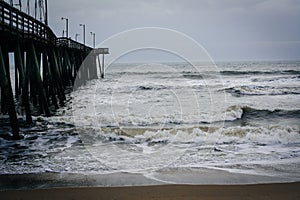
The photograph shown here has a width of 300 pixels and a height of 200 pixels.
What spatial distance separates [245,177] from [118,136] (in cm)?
519

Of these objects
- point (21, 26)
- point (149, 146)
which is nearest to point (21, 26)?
point (21, 26)

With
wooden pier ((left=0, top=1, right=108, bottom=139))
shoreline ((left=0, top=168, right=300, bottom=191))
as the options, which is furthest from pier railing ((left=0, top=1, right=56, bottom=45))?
shoreline ((left=0, top=168, right=300, bottom=191))

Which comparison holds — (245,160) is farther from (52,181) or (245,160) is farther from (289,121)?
(289,121)

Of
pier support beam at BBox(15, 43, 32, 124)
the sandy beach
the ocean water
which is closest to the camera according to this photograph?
the sandy beach

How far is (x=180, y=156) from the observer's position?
8352mm

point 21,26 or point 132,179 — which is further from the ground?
point 21,26

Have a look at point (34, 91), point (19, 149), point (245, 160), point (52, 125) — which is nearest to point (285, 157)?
point (245, 160)

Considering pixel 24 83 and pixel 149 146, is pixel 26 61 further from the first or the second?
pixel 149 146

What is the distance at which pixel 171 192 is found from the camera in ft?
18.9

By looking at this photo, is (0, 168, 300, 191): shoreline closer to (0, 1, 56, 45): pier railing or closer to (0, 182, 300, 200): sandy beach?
(0, 182, 300, 200): sandy beach

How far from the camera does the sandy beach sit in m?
5.55

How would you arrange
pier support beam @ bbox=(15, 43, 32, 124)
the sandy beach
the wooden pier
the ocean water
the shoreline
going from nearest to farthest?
the sandy beach < the shoreline < the ocean water < the wooden pier < pier support beam @ bbox=(15, 43, 32, 124)

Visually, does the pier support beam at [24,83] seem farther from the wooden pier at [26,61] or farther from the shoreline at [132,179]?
the shoreline at [132,179]

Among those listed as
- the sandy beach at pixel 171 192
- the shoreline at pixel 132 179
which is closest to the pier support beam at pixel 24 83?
the shoreline at pixel 132 179
